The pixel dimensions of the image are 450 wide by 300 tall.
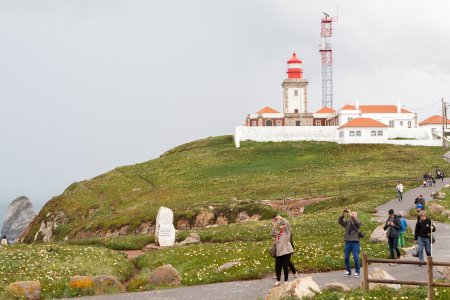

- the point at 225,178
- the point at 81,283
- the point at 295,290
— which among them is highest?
the point at 225,178

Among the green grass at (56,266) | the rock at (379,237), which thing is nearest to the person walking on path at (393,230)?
the rock at (379,237)

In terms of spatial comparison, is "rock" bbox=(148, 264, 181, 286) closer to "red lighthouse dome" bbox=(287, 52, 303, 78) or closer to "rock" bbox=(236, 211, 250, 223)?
"rock" bbox=(236, 211, 250, 223)

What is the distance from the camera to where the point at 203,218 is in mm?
56438

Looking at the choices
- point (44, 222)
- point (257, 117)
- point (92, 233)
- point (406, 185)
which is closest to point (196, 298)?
point (92, 233)

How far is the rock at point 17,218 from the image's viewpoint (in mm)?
138100

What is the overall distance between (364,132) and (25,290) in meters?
98.1

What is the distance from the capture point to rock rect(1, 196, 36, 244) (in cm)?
13810

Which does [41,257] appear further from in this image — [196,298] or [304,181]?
[304,181]

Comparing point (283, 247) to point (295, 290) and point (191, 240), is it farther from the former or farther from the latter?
point (191, 240)

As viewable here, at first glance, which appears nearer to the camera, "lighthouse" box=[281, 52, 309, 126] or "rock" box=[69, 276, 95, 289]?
"rock" box=[69, 276, 95, 289]

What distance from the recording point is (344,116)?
124688mm

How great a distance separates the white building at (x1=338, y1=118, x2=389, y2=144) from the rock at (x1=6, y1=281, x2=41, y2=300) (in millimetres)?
96674

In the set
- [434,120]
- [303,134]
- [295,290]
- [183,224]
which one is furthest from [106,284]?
[434,120]

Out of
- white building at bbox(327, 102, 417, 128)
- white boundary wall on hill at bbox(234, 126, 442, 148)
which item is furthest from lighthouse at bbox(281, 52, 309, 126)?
white boundary wall on hill at bbox(234, 126, 442, 148)
